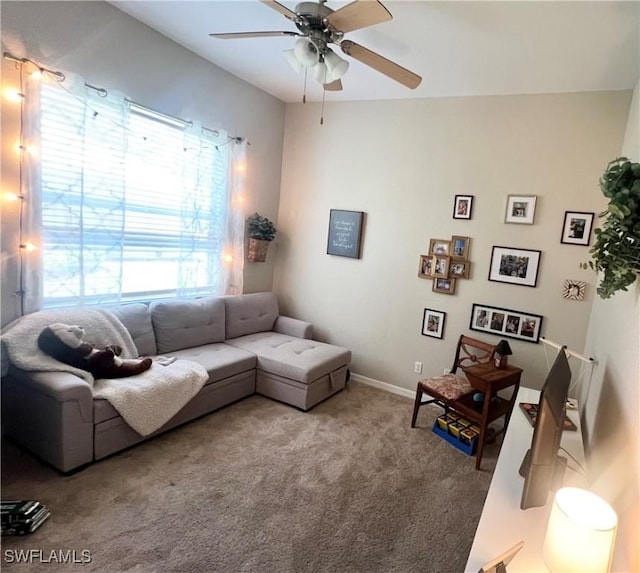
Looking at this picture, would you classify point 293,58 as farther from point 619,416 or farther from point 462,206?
point 619,416

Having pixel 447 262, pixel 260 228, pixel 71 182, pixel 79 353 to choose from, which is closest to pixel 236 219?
pixel 260 228

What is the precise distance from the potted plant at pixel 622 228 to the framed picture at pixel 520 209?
1.74 m

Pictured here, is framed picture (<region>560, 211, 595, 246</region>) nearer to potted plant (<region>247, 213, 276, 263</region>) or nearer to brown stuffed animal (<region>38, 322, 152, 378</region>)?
potted plant (<region>247, 213, 276, 263</region>)

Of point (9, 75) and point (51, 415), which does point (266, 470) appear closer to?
point (51, 415)

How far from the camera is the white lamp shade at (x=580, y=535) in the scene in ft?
3.09

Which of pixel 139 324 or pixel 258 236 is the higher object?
pixel 258 236

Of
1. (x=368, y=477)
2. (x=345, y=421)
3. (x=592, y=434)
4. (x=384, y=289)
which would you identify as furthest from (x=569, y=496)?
(x=384, y=289)

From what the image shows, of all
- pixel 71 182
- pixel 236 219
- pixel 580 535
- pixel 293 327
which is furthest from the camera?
pixel 293 327

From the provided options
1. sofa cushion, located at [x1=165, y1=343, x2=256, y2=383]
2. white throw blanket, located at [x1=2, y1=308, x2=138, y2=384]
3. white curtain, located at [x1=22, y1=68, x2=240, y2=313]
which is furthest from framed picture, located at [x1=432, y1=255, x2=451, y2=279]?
white throw blanket, located at [x1=2, y1=308, x2=138, y2=384]

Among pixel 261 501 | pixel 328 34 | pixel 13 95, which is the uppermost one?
pixel 328 34

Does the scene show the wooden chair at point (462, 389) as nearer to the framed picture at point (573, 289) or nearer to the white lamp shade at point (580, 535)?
the framed picture at point (573, 289)

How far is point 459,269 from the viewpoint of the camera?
345cm

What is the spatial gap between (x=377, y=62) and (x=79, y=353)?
2.47 m

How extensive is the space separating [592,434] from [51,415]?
9.43 feet
